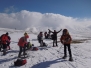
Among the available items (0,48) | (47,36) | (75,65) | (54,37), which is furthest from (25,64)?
(47,36)

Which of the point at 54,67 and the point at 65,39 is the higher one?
the point at 65,39

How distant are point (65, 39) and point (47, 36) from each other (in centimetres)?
2467

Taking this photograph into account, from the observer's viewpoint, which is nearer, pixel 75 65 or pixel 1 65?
pixel 75 65

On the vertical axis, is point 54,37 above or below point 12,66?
above

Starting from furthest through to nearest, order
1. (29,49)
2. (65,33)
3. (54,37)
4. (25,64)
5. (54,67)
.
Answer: (54,37) < (29,49) < (65,33) < (25,64) < (54,67)

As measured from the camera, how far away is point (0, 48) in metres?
15.8

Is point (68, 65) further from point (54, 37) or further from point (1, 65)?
point (54, 37)

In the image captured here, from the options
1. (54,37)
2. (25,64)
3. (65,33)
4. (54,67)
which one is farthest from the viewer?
(54,37)

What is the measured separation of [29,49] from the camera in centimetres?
1538

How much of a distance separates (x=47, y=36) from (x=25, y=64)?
2550cm

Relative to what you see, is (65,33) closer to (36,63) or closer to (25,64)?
(36,63)

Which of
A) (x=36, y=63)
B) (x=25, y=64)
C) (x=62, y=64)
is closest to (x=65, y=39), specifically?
(x=62, y=64)

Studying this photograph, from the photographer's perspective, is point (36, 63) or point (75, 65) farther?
point (36, 63)

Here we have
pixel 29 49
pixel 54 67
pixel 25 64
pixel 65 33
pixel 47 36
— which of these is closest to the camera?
pixel 54 67
